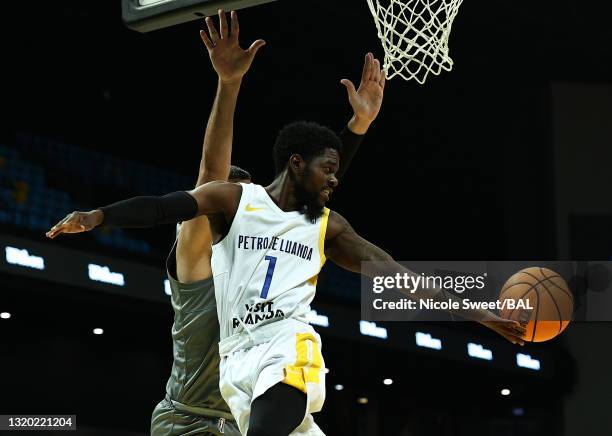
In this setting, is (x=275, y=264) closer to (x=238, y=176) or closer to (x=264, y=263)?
(x=264, y=263)

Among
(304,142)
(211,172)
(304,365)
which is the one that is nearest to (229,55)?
(211,172)

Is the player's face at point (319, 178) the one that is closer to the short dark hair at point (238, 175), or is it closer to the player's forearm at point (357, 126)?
the player's forearm at point (357, 126)

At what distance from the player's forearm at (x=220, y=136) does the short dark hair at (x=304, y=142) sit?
0.84 ft

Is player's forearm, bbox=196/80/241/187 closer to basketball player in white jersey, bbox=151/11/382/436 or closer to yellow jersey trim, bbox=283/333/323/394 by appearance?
basketball player in white jersey, bbox=151/11/382/436

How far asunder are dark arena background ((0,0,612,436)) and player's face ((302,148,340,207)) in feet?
25.7

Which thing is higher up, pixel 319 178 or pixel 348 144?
pixel 348 144

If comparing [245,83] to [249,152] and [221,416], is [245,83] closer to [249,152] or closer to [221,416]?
[249,152]

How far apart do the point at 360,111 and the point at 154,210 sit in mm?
1405

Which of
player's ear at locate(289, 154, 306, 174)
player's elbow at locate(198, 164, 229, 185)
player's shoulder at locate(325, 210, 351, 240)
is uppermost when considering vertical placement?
player's elbow at locate(198, 164, 229, 185)

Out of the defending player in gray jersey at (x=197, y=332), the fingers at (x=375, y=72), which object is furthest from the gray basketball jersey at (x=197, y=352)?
the fingers at (x=375, y=72)

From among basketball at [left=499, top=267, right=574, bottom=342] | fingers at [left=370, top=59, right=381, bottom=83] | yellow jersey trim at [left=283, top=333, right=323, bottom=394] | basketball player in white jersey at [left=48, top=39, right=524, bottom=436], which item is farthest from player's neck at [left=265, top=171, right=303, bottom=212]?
basketball at [left=499, top=267, right=574, bottom=342]

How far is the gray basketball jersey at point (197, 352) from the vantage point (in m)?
3.64

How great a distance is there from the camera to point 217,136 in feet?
11.3

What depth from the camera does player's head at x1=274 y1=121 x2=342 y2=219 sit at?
3.15 meters
